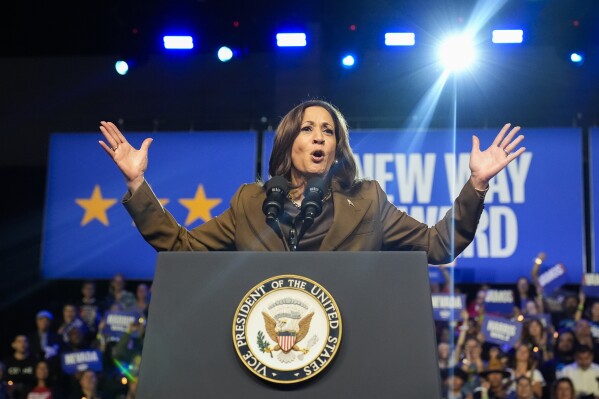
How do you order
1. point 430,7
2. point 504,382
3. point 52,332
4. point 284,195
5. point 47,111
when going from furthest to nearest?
1. point 47,111
2. point 52,332
3. point 430,7
4. point 504,382
5. point 284,195

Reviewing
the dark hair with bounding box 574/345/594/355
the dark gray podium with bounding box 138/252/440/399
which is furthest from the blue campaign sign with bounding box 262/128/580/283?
the dark gray podium with bounding box 138/252/440/399

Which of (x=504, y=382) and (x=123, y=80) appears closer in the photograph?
(x=504, y=382)

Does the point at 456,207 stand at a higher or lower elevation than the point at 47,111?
lower

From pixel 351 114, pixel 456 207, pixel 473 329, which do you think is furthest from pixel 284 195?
pixel 351 114

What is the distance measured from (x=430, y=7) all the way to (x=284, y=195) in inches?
218

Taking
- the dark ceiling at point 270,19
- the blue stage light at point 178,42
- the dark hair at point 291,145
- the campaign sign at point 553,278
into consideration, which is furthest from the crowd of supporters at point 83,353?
the dark hair at point 291,145

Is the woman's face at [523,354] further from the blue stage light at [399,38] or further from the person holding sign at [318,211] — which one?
the person holding sign at [318,211]

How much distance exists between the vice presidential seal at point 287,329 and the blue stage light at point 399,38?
6044 millimetres

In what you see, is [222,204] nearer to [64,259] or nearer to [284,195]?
[64,259]

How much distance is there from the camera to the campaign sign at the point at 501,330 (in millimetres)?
6879

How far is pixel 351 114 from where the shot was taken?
8.63 m

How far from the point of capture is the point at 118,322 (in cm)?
765

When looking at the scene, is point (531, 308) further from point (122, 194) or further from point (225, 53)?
point (122, 194)

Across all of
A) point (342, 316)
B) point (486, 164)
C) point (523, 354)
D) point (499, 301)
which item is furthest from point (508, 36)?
point (342, 316)
